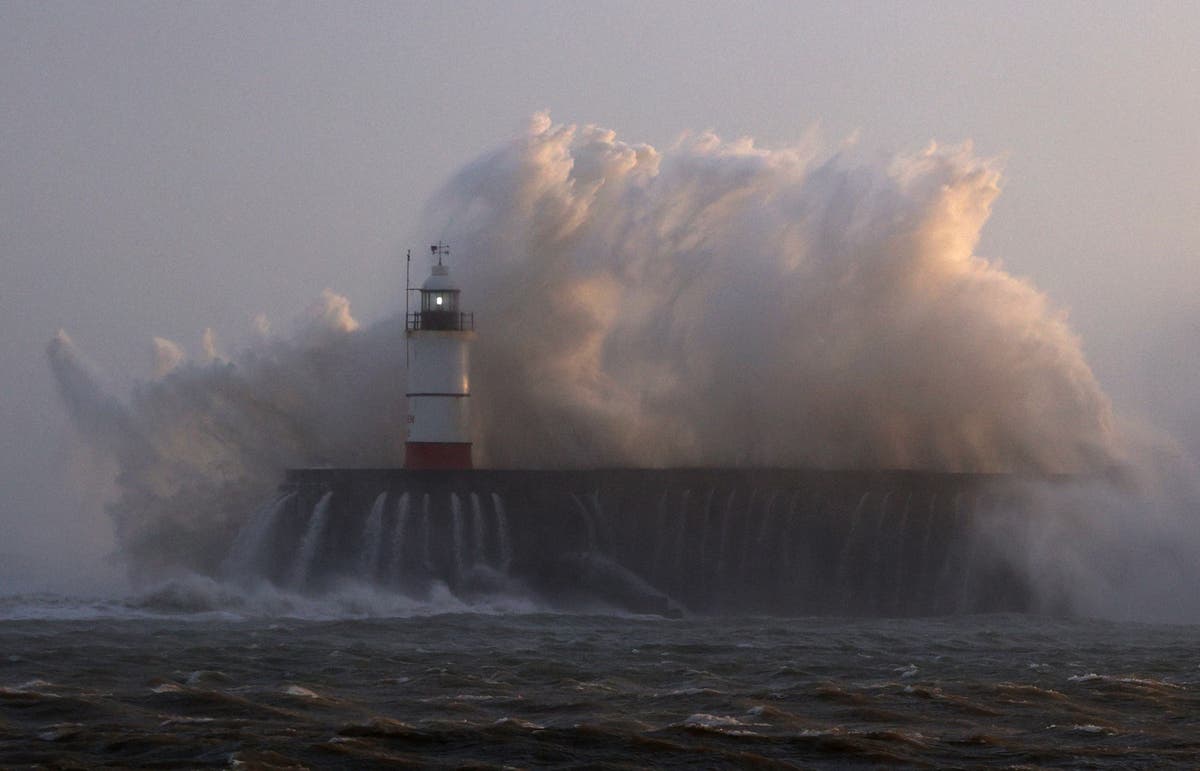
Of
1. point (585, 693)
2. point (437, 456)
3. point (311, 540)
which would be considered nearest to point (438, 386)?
point (437, 456)

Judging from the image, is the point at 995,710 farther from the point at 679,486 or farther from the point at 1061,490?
the point at 679,486

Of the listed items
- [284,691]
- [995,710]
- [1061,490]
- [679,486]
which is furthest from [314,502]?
[995,710]

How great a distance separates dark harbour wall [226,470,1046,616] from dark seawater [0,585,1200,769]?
14.5ft

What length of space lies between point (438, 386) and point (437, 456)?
153 centimetres

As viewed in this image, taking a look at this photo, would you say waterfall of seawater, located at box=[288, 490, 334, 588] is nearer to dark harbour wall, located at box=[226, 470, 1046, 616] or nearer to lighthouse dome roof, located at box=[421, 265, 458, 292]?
dark harbour wall, located at box=[226, 470, 1046, 616]

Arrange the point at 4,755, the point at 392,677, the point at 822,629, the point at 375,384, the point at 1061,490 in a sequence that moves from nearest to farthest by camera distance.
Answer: the point at 4,755 → the point at 392,677 → the point at 822,629 → the point at 1061,490 → the point at 375,384

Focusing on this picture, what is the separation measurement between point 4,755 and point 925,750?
27.4 feet

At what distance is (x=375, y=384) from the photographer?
141 ft

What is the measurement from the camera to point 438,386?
128 feet

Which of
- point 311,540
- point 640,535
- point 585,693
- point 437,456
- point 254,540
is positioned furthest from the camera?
point 437,456

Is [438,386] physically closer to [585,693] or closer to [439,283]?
[439,283]

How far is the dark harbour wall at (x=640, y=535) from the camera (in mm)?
34719

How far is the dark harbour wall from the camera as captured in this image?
1367 inches

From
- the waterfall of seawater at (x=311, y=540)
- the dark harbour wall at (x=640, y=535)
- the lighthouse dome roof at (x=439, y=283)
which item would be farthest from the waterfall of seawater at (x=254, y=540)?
the lighthouse dome roof at (x=439, y=283)
